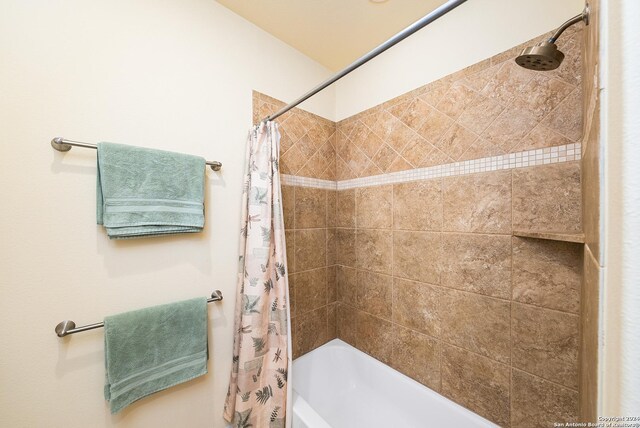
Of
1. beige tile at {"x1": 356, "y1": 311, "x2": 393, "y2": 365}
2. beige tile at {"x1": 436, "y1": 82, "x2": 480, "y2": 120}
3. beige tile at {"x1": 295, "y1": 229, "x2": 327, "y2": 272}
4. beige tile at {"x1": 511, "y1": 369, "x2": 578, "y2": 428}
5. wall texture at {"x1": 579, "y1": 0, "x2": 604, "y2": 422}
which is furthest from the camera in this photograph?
A: beige tile at {"x1": 295, "y1": 229, "x2": 327, "y2": 272}

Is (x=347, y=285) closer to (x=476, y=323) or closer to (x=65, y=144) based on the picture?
(x=476, y=323)

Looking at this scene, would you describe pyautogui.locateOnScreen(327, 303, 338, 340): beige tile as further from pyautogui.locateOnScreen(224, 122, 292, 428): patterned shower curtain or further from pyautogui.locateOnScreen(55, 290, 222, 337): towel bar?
pyautogui.locateOnScreen(55, 290, 222, 337): towel bar

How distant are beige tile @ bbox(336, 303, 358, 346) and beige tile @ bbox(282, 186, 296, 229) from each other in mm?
770

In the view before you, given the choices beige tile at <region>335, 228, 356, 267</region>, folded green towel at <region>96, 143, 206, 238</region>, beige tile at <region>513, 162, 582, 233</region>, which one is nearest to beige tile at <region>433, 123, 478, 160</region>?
beige tile at <region>513, 162, 582, 233</region>

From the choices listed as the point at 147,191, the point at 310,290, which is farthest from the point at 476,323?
the point at 147,191

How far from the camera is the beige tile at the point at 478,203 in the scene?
102cm

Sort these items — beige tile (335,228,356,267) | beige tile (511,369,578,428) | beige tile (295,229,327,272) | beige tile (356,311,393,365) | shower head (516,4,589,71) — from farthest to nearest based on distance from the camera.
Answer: beige tile (335,228,356,267), beige tile (295,229,327,272), beige tile (356,311,393,365), beige tile (511,369,578,428), shower head (516,4,589,71)

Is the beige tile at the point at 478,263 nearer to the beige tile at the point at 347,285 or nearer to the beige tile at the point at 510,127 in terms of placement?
the beige tile at the point at 510,127

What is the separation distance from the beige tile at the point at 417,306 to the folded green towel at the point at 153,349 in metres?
1.07

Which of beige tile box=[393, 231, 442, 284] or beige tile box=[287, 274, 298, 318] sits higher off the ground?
beige tile box=[393, 231, 442, 284]

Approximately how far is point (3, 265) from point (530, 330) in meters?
1.96

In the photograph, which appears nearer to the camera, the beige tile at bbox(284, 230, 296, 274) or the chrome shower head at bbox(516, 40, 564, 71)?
the chrome shower head at bbox(516, 40, 564, 71)

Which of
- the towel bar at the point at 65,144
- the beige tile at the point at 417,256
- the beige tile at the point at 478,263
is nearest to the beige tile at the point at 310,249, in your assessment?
the beige tile at the point at 417,256

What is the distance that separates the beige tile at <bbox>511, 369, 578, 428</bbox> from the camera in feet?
2.87
